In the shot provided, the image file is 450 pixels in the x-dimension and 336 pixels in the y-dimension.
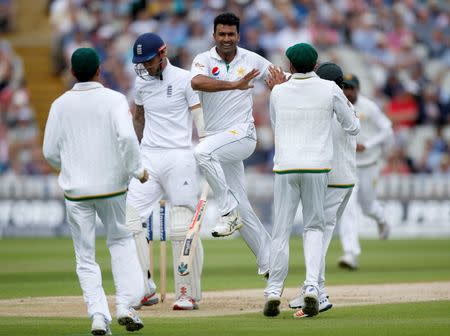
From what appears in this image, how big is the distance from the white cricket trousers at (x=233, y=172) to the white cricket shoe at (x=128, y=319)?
250 centimetres

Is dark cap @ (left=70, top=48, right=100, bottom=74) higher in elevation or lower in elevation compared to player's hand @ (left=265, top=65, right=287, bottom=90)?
higher

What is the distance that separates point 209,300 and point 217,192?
1488mm

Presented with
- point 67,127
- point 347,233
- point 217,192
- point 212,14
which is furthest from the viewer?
point 212,14

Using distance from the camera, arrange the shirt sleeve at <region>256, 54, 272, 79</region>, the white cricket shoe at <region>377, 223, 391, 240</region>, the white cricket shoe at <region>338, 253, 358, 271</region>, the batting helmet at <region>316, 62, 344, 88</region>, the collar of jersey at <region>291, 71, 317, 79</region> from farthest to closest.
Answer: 1. the white cricket shoe at <region>377, 223, 391, 240</region>
2. the white cricket shoe at <region>338, 253, 358, 271</region>
3. the shirt sleeve at <region>256, 54, 272, 79</region>
4. the batting helmet at <region>316, 62, 344, 88</region>
5. the collar of jersey at <region>291, 71, 317, 79</region>

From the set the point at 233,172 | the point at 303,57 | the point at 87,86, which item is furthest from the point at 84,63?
the point at 233,172

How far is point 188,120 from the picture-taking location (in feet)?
42.8

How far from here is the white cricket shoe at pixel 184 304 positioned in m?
12.6

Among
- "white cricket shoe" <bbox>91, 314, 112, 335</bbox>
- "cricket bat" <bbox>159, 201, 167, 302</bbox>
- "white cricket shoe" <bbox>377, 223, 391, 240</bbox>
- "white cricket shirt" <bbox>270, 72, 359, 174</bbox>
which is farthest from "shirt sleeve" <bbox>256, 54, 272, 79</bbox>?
"white cricket shoe" <bbox>377, 223, 391, 240</bbox>

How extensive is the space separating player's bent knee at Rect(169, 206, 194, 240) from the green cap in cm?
217

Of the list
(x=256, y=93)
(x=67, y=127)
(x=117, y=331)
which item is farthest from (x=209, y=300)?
(x=256, y=93)

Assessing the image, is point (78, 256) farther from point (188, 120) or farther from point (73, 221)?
point (188, 120)

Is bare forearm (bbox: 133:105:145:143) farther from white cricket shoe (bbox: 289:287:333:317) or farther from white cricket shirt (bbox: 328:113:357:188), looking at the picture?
white cricket shoe (bbox: 289:287:333:317)

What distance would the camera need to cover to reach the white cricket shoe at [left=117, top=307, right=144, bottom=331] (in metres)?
10.3

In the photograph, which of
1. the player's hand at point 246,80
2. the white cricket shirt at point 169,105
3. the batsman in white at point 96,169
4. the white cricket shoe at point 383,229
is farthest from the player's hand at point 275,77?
the white cricket shoe at point 383,229
